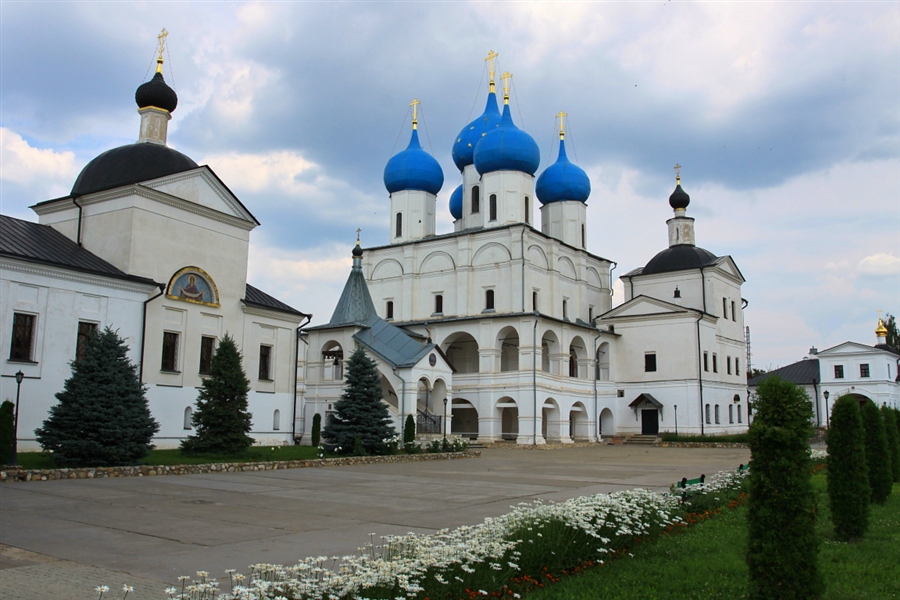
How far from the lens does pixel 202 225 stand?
82.1 ft

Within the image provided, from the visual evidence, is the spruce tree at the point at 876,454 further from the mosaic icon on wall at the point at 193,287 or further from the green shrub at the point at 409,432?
the mosaic icon on wall at the point at 193,287

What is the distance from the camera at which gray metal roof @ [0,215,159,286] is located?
19.8 m

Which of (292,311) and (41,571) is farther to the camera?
(292,311)

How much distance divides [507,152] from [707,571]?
114ft

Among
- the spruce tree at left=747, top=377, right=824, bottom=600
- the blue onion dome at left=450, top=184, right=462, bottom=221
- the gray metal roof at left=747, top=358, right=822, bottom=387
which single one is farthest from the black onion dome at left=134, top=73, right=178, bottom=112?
the gray metal roof at left=747, top=358, right=822, bottom=387

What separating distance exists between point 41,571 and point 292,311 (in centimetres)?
2139

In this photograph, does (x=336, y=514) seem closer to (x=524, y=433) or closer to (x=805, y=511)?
(x=805, y=511)

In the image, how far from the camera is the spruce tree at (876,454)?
1230 cm

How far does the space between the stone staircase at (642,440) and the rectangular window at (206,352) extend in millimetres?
24431

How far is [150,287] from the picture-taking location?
22641 mm

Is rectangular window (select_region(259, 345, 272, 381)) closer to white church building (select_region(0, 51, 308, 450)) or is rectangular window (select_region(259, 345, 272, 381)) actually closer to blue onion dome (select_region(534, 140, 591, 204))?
white church building (select_region(0, 51, 308, 450))

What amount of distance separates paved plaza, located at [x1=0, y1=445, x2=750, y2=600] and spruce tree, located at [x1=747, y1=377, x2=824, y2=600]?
411 centimetres

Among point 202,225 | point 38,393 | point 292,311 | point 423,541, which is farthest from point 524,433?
point 423,541

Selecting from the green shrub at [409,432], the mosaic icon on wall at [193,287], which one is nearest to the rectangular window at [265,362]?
the mosaic icon on wall at [193,287]
